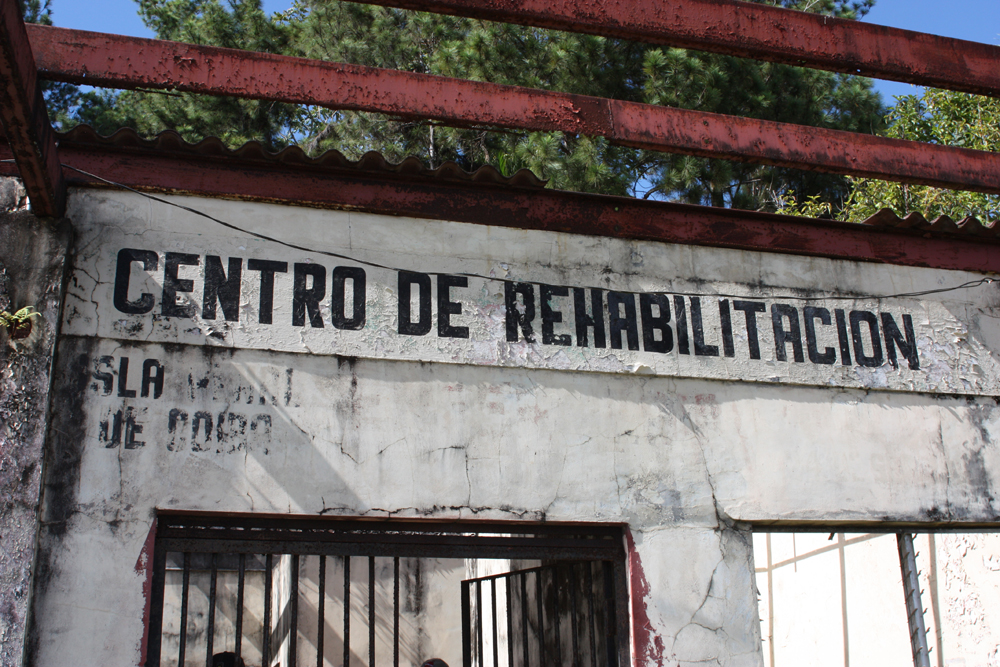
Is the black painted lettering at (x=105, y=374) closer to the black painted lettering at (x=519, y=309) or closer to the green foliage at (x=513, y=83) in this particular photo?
the black painted lettering at (x=519, y=309)

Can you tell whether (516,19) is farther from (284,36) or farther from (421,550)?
(284,36)

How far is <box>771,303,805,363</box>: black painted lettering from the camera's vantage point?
223 inches

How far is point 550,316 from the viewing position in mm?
5367

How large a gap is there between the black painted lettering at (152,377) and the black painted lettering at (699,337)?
3.09 m

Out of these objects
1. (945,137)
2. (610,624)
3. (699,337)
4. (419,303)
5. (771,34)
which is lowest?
(610,624)

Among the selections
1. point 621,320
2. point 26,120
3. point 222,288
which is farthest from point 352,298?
point 26,120

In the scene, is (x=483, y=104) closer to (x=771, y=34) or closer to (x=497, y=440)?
(x=771, y=34)

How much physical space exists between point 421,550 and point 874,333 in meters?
3.27

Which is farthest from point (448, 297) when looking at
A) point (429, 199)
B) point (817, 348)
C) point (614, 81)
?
point (614, 81)

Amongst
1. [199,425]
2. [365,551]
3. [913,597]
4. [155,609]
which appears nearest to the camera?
[155,609]

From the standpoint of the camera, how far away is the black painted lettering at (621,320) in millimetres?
5430

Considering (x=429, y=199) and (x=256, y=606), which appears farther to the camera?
(x=256, y=606)

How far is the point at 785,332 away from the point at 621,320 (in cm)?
111

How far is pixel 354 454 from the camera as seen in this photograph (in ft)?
15.8
